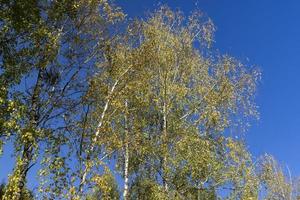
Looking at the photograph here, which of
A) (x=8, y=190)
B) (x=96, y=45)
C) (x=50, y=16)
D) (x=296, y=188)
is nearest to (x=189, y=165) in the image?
(x=96, y=45)

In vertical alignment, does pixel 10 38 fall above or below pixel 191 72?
below

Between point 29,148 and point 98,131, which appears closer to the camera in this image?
point 29,148

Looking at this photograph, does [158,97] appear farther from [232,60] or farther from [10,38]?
[10,38]

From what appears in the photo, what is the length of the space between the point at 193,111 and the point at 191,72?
3.41 metres

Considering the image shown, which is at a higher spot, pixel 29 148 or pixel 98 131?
pixel 98 131

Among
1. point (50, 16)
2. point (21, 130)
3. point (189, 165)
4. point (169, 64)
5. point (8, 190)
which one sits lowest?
point (8, 190)

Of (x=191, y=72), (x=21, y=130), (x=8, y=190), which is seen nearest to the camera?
(x=8, y=190)

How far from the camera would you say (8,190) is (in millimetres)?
15648

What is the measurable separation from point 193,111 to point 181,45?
545 centimetres

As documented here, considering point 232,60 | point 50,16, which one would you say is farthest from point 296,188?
point 50,16

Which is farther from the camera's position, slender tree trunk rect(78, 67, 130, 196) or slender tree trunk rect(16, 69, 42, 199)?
slender tree trunk rect(78, 67, 130, 196)

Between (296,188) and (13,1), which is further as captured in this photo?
(296,188)

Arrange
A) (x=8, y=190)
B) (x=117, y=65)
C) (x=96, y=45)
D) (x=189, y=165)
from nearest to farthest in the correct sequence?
(x=8, y=190), (x=96, y=45), (x=117, y=65), (x=189, y=165)

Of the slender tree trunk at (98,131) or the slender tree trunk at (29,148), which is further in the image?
the slender tree trunk at (98,131)
